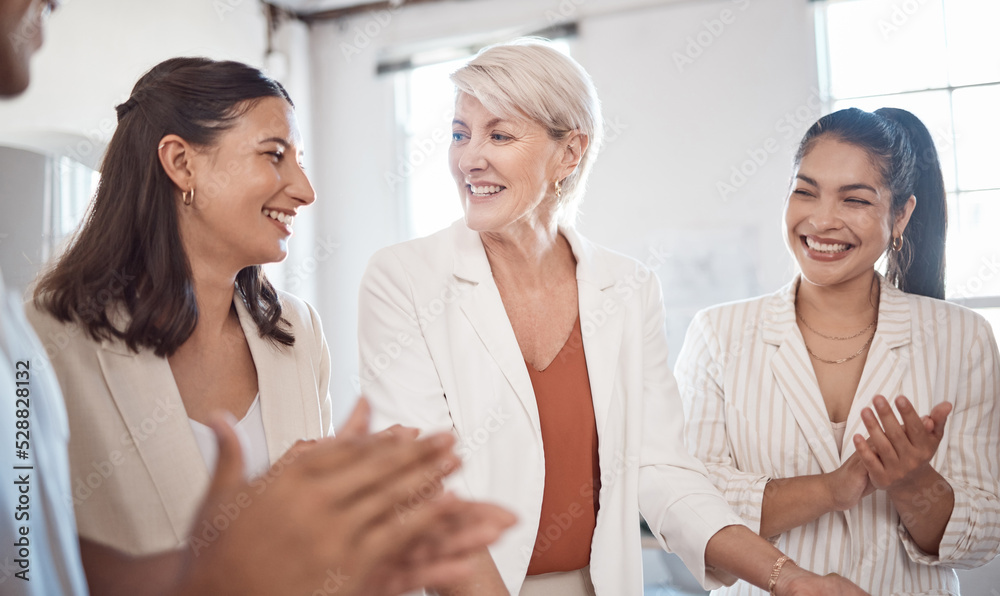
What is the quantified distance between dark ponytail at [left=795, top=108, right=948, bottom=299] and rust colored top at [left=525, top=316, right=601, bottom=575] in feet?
2.91

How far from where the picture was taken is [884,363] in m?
1.79

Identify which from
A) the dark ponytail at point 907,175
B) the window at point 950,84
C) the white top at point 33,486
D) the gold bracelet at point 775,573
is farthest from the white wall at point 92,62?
the window at point 950,84

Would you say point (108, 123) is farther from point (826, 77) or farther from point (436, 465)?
point (826, 77)

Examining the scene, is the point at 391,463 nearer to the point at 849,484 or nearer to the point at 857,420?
the point at 849,484

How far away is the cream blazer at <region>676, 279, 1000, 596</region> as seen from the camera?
5.48ft

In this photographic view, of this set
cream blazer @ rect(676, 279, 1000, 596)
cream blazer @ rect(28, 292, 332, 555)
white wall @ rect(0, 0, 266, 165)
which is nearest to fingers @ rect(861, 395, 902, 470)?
cream blazer @ rect(676, 279, 1000, 596)

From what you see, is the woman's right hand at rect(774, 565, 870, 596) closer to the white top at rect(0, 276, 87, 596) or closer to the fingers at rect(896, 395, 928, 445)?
the fingers at rect(896, 395, 928, 445)

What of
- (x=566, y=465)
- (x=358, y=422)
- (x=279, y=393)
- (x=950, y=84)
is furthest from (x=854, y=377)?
(x=950, y=84)

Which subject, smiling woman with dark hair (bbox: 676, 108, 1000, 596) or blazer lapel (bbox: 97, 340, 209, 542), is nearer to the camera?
blazer lapel (bbox: 97, 340, 209, 542)

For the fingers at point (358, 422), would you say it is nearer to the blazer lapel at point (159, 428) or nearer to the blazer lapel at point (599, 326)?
the blazer lapel at point (159, 428)

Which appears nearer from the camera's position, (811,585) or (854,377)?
(811,585)

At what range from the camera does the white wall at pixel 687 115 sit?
396 centimetres

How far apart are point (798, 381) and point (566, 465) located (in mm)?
633

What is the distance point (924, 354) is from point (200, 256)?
171 cm
